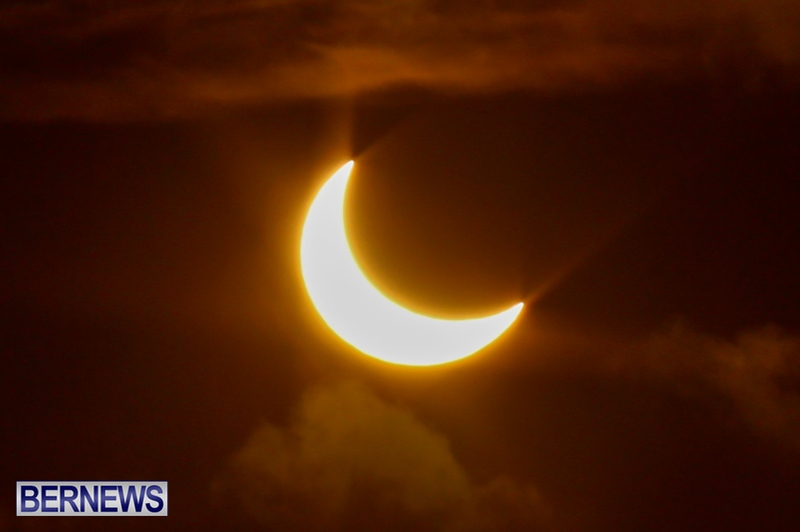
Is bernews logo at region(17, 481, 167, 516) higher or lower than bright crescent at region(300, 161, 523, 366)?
lower

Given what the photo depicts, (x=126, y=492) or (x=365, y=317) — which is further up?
(x=365, y=317)

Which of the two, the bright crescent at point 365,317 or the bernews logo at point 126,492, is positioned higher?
the bright crescent at point 365,317
